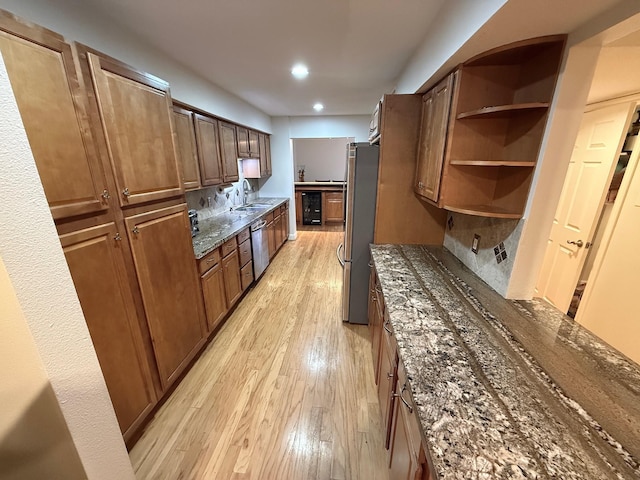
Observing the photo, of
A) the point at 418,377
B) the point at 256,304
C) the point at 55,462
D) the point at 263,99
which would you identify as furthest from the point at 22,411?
the point at 263,99

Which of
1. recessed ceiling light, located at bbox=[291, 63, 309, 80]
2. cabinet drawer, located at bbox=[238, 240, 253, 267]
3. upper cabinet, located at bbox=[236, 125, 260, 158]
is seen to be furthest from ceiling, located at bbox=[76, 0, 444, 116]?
cabinet drawer, located at bbox=[238, 240, 253, 267]

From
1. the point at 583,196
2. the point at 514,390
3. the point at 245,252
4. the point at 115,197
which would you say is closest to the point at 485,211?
the point at 514,390

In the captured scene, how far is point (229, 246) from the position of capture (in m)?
2.63

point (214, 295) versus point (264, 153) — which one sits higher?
point (264, 153)

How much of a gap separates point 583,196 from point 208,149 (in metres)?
3.50

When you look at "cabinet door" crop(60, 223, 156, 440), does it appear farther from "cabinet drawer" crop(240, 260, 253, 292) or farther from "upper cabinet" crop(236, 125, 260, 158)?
"upper cabinet" crop(236, 125, 260, 158)

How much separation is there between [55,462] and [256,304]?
2.30 meters

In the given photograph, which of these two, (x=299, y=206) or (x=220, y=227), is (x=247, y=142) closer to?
(x=220, y=227)

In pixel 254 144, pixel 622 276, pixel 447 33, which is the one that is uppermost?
pixel 447 33

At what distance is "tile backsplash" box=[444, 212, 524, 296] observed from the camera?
1390mm

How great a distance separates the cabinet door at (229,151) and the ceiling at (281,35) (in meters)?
0.52

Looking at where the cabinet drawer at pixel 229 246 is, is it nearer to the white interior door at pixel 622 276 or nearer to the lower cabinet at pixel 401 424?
the lower cabinet at pixel 401 424

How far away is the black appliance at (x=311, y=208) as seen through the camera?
658 centimetres

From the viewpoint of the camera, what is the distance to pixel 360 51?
6.61 feet
